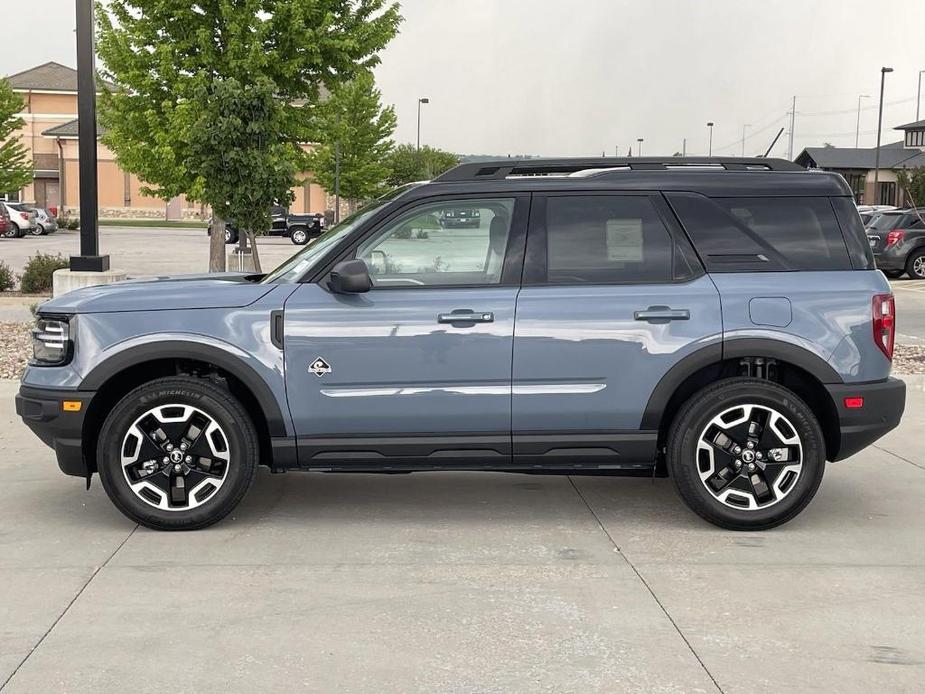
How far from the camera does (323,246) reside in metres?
6.53

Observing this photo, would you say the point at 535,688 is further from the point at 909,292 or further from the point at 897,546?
the point at 909,292

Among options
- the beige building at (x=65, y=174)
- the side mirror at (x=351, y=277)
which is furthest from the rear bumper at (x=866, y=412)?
the beige building at (x=65, y=174)

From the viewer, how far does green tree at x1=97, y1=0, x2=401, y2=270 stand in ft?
61.6

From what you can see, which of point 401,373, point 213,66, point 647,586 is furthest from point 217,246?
point 647,586

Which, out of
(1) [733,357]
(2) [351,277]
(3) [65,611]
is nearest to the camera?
(3) [65,611]

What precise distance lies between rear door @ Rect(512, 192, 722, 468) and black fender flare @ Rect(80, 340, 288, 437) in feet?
4.16

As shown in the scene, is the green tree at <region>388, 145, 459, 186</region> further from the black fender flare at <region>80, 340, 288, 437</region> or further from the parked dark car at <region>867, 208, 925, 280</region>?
the black fender flare at <region>80, 340, 288, 437</region>

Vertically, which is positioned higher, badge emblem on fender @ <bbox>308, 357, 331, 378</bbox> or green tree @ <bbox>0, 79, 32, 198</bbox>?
green tree @ <bbox>0, 79, 32, 198</bbox>

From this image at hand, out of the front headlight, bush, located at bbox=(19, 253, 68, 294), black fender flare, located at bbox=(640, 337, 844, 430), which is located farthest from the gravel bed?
black fender flare, located at bbox=(640, 337, 844, 430)

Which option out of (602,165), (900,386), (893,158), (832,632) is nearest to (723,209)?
(602,165)

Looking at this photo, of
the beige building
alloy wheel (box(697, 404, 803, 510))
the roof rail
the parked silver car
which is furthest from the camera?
the beige building

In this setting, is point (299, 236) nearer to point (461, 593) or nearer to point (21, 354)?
point (21, 354)

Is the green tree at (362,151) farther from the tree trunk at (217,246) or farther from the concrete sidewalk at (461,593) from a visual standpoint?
the concrete sidewalk at (461,593)

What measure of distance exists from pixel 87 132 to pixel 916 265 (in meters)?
19.1
